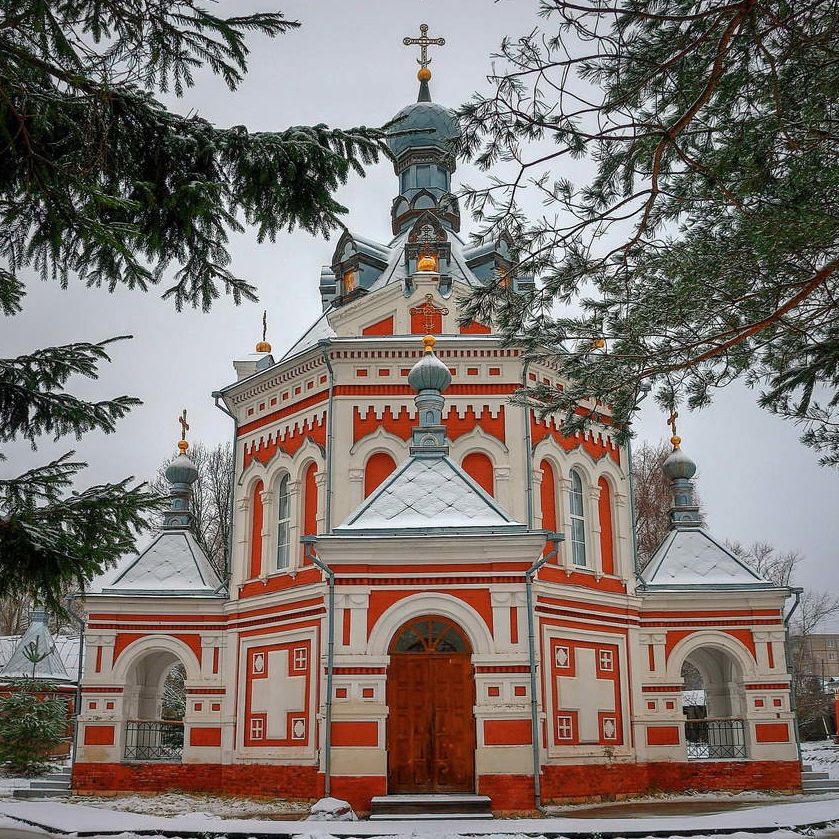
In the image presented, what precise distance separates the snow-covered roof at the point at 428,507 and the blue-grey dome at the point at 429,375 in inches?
57.8

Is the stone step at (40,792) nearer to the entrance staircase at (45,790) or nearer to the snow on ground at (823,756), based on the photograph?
the entrance staircase at (45,790)

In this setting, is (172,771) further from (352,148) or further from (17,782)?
(352,148)

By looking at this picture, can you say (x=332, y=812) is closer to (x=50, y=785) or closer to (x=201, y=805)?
(x=201, y=805)

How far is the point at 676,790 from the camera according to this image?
16.5 metres

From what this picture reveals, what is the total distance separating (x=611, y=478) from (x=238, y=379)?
7.72 metres

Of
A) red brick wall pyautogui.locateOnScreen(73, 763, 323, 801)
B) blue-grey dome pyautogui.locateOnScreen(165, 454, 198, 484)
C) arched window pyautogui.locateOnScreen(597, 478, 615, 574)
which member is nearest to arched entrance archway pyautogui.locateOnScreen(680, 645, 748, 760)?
arched window pyautogui.locateOnScreen(597, 478, 615, 574)

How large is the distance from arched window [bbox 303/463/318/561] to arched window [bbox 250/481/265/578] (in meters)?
1.27

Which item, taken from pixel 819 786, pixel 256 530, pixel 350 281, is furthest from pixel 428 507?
pixel 819 786

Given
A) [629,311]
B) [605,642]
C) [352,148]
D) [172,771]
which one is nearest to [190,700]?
[172,771]

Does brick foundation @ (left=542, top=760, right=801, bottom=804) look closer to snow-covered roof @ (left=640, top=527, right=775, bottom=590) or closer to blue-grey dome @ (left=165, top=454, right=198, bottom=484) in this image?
snow-covered roof @ (left=640, top=527, right=775, bottom=590)

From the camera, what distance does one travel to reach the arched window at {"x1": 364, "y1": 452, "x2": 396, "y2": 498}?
16.7 metres

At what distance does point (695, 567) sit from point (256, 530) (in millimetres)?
8569

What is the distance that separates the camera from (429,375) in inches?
611

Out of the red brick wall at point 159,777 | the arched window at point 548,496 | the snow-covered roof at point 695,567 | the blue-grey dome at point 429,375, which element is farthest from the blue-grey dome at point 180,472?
the snow-covered roof at point 695,567
